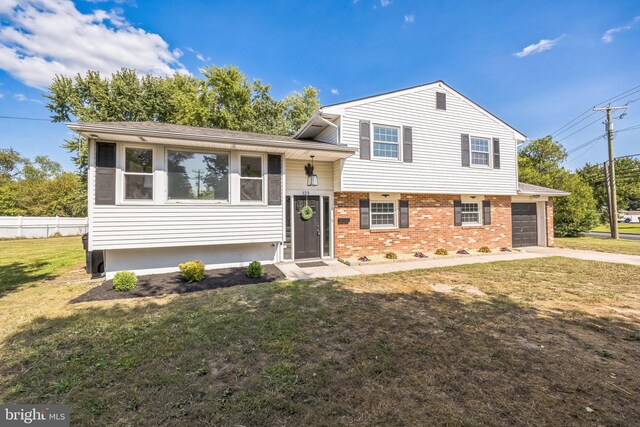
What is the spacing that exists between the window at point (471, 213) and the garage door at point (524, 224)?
7.54 feet

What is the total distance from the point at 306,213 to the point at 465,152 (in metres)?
7.11

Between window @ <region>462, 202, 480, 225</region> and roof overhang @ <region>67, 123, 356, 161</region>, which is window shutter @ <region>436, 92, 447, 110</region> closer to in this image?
window @ <region>462, 202, 480, 225</region>

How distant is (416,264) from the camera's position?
27.9ft

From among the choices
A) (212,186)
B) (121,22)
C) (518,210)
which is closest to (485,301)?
(212,186)

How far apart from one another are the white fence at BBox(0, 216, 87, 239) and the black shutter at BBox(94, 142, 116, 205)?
1750cm

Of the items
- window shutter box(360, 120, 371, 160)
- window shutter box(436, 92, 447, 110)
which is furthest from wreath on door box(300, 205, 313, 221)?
window shutter box(436, 92, 447, 110)

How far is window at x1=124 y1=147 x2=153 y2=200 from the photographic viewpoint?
671 centimetres

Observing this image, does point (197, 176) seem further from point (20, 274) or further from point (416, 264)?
point (416, 264)

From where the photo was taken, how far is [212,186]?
7.49 meters

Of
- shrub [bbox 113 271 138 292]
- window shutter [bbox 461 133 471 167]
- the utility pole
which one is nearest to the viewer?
shrub [bbox 113 271 138 292]

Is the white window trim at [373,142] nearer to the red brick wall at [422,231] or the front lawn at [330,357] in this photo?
the red brick wall at [422,231]

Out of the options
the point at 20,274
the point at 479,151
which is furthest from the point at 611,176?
the point at 20,274

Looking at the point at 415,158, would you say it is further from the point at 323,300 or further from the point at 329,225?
the point at 323,300

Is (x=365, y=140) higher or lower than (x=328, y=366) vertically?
higher
